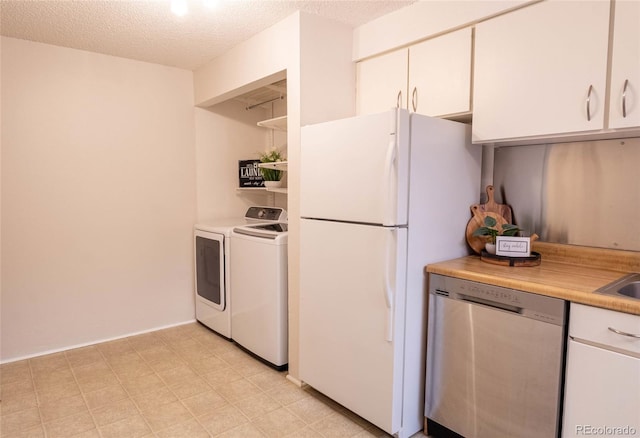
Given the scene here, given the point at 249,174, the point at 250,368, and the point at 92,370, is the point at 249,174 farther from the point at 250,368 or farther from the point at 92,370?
the point at 92,370

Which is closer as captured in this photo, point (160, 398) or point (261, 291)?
point (160, 398)

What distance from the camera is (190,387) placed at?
2525 millimetres

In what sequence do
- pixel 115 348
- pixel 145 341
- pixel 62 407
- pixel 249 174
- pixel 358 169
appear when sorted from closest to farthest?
pixel 358 169
pixel 62 407
pixel 115 348
pixel 145 341
pixel 249 174

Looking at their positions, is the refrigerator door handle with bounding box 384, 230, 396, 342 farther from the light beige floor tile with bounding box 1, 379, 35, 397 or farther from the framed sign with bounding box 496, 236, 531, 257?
the light beige floor tile with bounding box 1, 379, 35, 397

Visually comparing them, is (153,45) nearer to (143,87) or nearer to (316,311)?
A: (143,87)

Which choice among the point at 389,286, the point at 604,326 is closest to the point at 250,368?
the point at 389,286

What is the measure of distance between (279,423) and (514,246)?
1.56 m

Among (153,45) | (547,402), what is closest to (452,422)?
(547,402)

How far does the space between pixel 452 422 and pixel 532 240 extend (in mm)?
1034

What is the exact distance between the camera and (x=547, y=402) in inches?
61.6

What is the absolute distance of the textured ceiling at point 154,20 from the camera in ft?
7.39

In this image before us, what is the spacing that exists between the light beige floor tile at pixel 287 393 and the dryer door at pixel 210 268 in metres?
0.97

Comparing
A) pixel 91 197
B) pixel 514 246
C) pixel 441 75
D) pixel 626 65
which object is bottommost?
Answer: pixel 514 246

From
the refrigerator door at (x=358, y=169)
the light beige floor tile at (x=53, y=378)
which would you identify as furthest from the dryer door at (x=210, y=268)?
the refrigerator door at (x=358, y=169)
